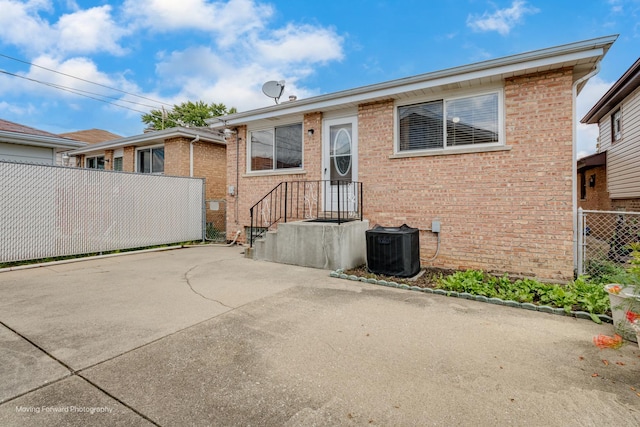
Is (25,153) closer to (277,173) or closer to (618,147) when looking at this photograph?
(277,173)

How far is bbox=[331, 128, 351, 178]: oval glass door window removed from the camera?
7150 millimetres

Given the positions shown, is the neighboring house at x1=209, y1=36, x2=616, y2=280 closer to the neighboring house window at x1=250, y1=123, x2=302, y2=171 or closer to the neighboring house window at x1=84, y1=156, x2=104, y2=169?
the neighboring house window at x1=250, y1=123, x2=302, y2=171

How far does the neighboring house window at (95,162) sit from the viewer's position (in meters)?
14.2

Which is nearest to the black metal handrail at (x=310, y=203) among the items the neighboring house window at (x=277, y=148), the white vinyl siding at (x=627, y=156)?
the neighboring house window at (x=277, y=148)

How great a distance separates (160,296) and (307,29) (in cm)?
1011

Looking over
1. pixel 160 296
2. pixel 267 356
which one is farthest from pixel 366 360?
pixel 160 296

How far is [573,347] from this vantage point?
2.79 meters

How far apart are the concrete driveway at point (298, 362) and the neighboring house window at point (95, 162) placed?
38.8 feet

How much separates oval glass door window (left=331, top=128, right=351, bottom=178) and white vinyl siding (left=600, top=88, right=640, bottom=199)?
869 cm

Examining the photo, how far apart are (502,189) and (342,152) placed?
3352 millimetres

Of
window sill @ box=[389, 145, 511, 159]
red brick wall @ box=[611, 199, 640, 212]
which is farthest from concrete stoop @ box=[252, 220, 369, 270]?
red brick wall @ box=[611, 199, 640, 212]

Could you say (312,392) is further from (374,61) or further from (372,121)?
(374,61)

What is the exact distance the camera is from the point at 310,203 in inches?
299

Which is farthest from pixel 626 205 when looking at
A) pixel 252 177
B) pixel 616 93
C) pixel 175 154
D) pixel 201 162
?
pixel 175 154
